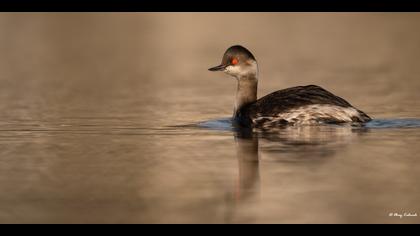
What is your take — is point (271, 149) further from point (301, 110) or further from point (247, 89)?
point (247, 89)

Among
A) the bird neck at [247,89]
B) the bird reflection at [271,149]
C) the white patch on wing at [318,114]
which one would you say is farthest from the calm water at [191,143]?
the bird neck at [247,89]

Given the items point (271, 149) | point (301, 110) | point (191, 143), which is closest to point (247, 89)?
point (301, 110)

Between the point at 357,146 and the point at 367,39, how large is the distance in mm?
21074

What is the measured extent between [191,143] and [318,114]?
2.26m

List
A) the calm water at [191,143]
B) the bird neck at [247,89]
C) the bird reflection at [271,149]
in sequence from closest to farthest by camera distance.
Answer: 1. the calm water at [191,143]
2. the bird reflection at [271,149]
3. the bird neck at [247,89]

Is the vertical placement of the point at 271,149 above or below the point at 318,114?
below

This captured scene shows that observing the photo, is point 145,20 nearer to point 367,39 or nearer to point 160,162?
point 367,39

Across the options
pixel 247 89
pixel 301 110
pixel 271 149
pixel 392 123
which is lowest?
pixel 271 149

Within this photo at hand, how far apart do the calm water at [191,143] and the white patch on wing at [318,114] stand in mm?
304

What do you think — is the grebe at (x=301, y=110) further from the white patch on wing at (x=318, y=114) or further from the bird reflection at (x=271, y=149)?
the bird reflection at (x=271, y=149)

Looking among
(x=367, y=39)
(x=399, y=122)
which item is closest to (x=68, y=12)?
(x=367, y=39)

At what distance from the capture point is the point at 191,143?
477 inches

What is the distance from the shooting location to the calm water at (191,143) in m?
8.42

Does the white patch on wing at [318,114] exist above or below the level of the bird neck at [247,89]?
below
